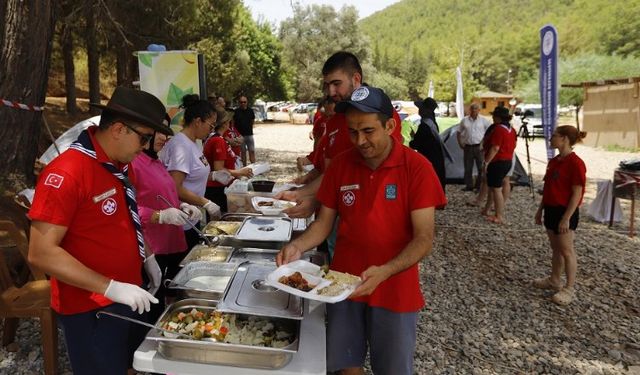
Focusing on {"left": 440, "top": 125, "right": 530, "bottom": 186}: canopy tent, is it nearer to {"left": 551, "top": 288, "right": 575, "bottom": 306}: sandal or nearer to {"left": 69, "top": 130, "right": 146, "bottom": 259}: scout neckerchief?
{"left": 551, "top": 288, "right": 575, "bottom": 306}: sandal

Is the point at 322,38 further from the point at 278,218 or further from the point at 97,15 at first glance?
the point at 278,218

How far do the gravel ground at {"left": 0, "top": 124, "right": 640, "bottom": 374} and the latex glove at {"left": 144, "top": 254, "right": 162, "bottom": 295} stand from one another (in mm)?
1378

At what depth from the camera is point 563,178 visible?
3.87 meters

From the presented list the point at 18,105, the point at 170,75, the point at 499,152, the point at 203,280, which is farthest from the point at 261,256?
the point at 499,152

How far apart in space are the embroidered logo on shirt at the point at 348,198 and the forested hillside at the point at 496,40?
43.8 meters

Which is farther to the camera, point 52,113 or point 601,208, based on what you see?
point 52,113

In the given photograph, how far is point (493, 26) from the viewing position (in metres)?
123

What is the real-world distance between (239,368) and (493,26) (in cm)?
13994

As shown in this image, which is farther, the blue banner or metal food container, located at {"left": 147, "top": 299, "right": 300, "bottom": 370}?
the blue banner

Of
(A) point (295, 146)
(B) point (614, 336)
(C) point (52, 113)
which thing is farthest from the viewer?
(A) point (295, 146)

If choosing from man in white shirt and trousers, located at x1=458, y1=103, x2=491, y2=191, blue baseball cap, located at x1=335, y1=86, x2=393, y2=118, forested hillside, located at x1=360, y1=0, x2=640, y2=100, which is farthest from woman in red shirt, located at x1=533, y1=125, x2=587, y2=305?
forested hillside, located at x1=360, y1=0, x2=640, y2=100

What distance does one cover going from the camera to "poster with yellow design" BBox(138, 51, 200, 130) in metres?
5.10

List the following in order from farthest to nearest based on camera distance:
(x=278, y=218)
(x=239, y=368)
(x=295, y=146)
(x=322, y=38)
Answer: (x=322, y=38), (x=295, y=146), (x=278, y=218), (x=239, y=368)

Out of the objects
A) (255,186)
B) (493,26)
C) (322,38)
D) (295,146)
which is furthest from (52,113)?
(493,26)
